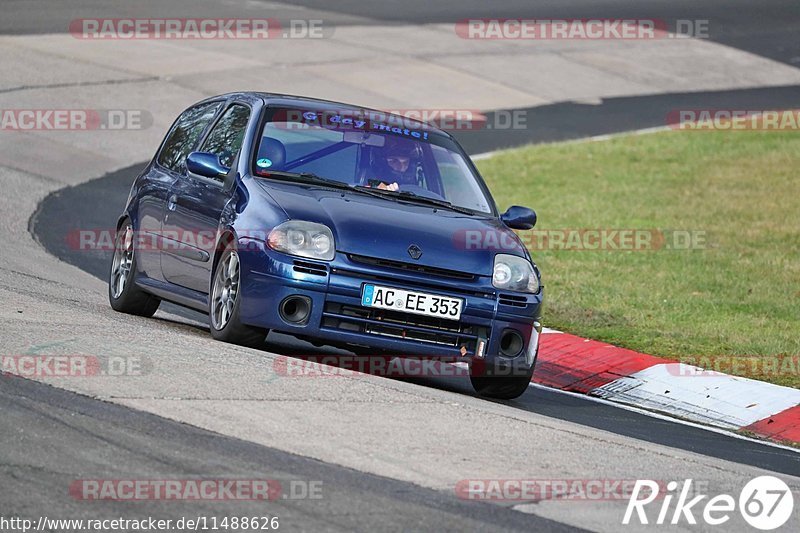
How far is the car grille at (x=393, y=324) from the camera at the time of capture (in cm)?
877

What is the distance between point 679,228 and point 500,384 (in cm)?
840

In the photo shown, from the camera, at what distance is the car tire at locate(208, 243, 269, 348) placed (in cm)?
902

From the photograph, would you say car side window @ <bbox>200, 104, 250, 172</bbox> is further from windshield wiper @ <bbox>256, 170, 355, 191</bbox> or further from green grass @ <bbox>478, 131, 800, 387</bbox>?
green grass @ <bbox>478, 131, 800, 387</bbox>

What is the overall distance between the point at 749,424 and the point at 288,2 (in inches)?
977

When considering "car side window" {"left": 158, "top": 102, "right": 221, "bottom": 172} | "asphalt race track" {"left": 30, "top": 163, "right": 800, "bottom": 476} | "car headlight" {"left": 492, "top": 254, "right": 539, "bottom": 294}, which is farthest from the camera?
"car side window" {"left": 158, "top": 102, "right": 221, "bottom": 172}

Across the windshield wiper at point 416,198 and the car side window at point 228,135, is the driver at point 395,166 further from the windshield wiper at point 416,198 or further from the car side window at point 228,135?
the car side window at point 228,135

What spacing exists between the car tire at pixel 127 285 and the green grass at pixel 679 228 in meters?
3.68

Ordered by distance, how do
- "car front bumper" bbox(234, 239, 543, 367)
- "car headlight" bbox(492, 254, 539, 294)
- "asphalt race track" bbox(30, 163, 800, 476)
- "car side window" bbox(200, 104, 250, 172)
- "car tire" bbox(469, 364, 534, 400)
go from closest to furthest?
"car front bumper" bbox(234, 239, 543, 367), "asphalt race track" bbox(30, 163, 800, 476), "car headlight" bbox(492, 254, 539, 294), "car tire" bbox(469, 364, 534, 400), "car side window" bbox(200, 104, 250, 172)

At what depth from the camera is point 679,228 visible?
1753 cm

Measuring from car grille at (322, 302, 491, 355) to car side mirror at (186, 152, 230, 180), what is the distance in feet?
4.73

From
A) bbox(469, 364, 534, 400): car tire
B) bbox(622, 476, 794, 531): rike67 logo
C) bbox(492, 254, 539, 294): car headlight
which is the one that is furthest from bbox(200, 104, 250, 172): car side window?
bbox(622, 476, 794, 531): rike67 logo

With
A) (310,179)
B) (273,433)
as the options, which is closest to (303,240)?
(310,179)

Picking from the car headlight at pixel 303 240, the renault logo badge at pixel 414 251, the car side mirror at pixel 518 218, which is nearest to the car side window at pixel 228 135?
the car headlight at pixel 303 240

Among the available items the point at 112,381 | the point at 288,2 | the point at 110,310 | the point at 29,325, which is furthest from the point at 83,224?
the point at 288,2
